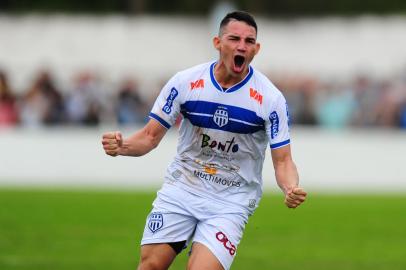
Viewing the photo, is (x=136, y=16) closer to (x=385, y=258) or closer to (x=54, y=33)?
(x=54, y=33)

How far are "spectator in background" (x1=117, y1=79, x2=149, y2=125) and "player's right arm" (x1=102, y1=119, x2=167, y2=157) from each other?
675 inches

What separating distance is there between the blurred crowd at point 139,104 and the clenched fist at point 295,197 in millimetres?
17254

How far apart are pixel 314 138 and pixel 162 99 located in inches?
640

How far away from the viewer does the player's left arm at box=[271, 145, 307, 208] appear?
9.52 m

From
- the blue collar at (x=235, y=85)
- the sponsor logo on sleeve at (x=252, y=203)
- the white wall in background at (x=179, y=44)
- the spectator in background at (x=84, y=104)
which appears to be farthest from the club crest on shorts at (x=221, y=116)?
the white wall in background at (x=179, y=44)

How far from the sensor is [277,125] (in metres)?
10.0

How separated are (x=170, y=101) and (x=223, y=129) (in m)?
0.54

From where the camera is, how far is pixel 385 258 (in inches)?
621

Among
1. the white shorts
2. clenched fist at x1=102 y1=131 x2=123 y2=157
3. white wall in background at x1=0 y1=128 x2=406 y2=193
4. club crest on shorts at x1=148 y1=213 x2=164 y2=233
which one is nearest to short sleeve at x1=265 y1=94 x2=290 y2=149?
the white shorts

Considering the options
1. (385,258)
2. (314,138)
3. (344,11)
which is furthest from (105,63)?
(385,258)

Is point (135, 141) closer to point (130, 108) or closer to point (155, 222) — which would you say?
point (155, 222)

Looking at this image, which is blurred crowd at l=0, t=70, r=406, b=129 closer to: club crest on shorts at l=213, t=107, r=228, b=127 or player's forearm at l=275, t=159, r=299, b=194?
club crest on shorts at l=213, t=107, r=228, b=127

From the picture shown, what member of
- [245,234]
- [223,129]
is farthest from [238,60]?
[245,234]

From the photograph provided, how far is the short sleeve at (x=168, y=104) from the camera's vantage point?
1023 centimetres
